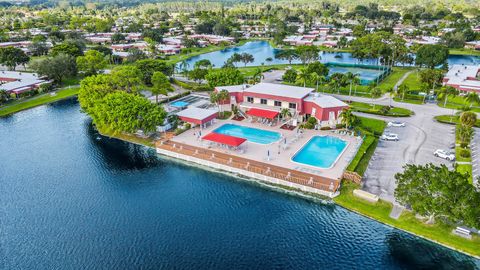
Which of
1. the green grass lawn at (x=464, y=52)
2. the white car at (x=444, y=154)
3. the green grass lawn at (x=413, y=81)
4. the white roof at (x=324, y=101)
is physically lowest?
the white car at (x=444, y=154)

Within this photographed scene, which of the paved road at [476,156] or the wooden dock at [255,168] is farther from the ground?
the paved road at [476,156]

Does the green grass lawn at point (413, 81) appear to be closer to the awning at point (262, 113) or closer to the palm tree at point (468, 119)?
the palm tree at point (468, 119)

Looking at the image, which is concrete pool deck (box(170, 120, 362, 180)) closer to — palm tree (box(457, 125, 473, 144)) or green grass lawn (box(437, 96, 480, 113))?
palm tree (box(457, 125, 473, 144))

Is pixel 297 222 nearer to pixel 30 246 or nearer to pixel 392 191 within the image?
pixel 392 191

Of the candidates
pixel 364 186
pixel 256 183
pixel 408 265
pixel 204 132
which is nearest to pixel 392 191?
pixel 364 186

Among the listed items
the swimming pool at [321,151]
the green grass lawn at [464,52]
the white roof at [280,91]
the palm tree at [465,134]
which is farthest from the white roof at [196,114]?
the green grass lawn at [464,52]

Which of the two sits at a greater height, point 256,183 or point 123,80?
point 123,80

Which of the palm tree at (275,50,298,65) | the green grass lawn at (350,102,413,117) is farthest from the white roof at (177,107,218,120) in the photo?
the palm tree at (275,50,298,65)
